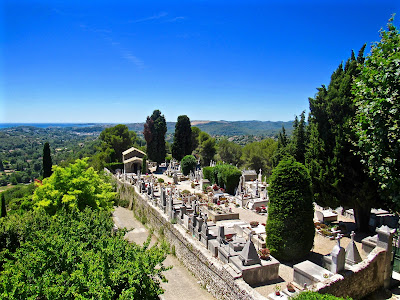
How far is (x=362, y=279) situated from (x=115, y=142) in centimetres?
4337

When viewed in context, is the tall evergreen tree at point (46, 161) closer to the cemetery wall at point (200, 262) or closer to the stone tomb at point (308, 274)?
the cemetery wall at point (200, 262)

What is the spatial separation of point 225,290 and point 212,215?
8.50 meters

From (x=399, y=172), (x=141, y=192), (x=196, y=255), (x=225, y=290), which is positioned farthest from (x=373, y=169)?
(x=141, y=192)

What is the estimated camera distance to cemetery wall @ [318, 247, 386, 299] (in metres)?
9.20

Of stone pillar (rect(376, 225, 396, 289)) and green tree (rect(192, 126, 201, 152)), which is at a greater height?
green tree (rect(192, 126, 201, 152))

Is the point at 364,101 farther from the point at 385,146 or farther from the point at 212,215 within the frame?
the point at 212,215

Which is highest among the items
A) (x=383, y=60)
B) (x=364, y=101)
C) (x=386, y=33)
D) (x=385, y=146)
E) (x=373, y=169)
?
(x=386, y=33)

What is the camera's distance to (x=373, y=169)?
1065cm

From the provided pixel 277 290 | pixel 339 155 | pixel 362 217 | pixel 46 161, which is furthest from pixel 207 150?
pixel 277 290

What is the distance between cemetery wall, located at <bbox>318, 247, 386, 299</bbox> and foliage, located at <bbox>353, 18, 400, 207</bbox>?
2646 mm

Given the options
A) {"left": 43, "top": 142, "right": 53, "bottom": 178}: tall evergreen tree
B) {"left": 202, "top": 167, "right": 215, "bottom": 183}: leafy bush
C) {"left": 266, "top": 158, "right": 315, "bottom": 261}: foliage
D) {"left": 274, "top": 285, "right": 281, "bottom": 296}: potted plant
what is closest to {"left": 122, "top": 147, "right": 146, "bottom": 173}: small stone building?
{"left": 43, "top": 142, "right": 53, "bottom": 178}: tall evergreen tree

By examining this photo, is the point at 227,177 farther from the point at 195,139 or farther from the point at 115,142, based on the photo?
the point at 195,139

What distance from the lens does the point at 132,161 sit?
39562 millimetres

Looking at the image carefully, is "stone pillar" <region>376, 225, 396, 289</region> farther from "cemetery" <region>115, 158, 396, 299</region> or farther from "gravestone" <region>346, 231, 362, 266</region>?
"gravestone" <region>346, 231, 362, 266</region>
